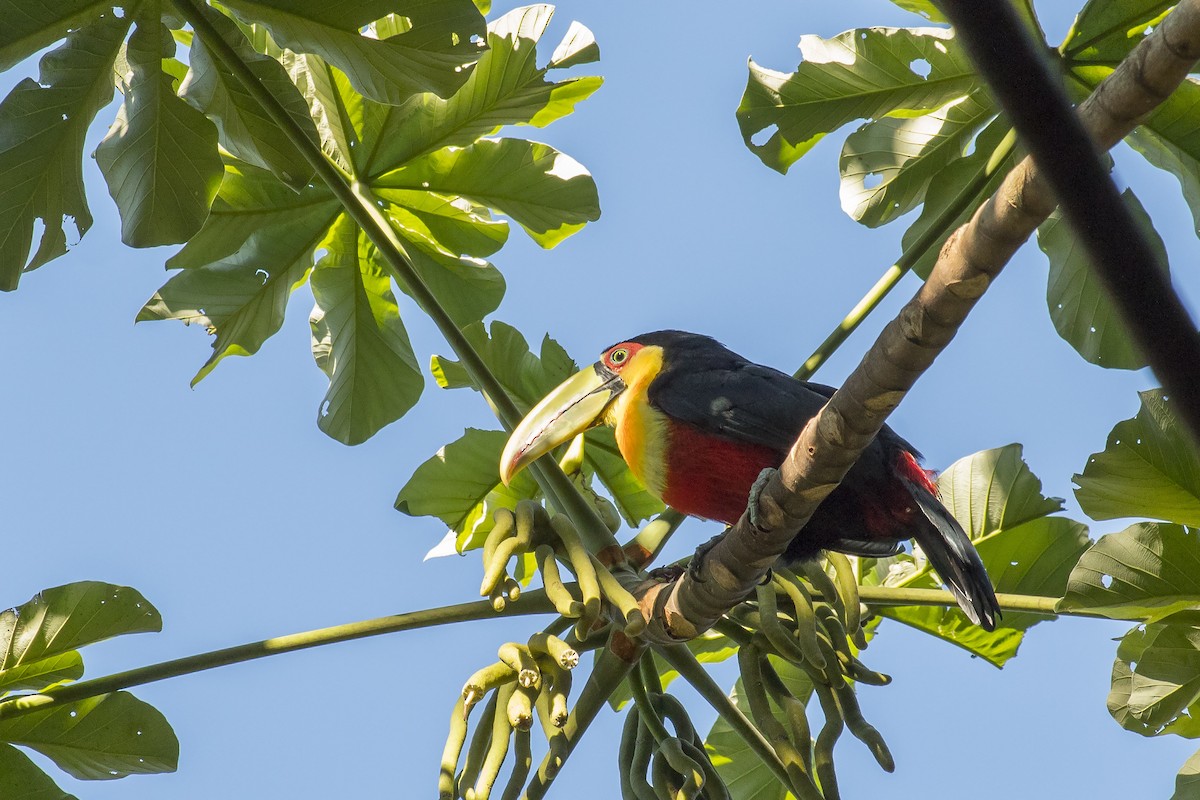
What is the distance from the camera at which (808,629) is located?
2609 mm

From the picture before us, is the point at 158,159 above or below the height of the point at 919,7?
above

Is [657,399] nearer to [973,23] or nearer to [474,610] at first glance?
[474,610]

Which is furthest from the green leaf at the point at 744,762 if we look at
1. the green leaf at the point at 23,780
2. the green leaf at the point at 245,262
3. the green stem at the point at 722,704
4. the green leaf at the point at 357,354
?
the green leaf at the point at 245,262

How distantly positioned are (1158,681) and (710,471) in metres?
1.21

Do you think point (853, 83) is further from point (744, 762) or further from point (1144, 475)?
point (744, 762)

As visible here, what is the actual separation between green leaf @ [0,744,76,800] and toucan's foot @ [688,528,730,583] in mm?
1691

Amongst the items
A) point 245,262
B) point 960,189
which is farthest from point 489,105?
point 960,189

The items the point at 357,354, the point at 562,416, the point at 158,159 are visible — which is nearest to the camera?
the point at 158,159

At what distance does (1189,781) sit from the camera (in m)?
2.84

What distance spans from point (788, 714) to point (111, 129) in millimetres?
2266

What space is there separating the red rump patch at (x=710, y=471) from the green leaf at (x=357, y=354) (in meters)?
1.11

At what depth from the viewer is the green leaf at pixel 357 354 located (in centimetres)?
389

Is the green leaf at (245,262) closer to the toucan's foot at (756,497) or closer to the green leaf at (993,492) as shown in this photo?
the toucan's foot at (756,497)

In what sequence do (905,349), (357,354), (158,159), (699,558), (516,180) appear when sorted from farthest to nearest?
(357,354), (516,180), (158,159), (699,558), (905,349)
